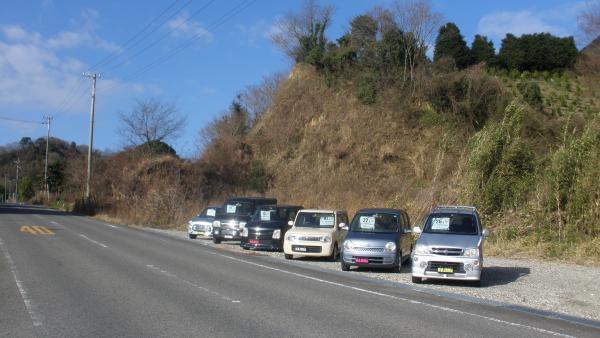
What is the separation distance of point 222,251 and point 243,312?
1348 cm

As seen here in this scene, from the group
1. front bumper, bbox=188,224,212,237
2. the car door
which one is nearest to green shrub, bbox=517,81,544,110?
front bumper, bbox=188,224,212,237

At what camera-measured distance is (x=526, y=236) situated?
23.6 metres

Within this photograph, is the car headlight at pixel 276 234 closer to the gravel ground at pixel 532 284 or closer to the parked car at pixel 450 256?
the gravel ground at pixel 532 284

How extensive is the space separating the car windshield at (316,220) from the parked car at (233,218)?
473 cm

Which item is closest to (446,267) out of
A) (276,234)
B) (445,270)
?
(445,270)

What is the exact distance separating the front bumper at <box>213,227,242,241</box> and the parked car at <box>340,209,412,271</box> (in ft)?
29.2

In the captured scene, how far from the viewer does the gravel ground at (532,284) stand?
13.0 meters

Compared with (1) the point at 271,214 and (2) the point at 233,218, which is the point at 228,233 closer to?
(2) the point at 233,218

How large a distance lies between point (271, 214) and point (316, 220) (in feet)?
11.3

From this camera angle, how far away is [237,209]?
28.3m

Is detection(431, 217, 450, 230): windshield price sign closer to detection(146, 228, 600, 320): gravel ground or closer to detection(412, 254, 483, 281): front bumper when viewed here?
detection(146, 228, 600, 320): gravel ground

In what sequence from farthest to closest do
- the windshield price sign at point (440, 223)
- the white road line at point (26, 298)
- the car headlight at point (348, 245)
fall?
the car headlight at point (348, 245), the windshield price sign at point (440, 223), the white road line at point (26, 298)

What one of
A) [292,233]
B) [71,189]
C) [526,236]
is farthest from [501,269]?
[71,189]

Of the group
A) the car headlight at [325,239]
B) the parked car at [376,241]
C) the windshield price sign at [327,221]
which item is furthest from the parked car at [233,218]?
the parked car at [376,241]
